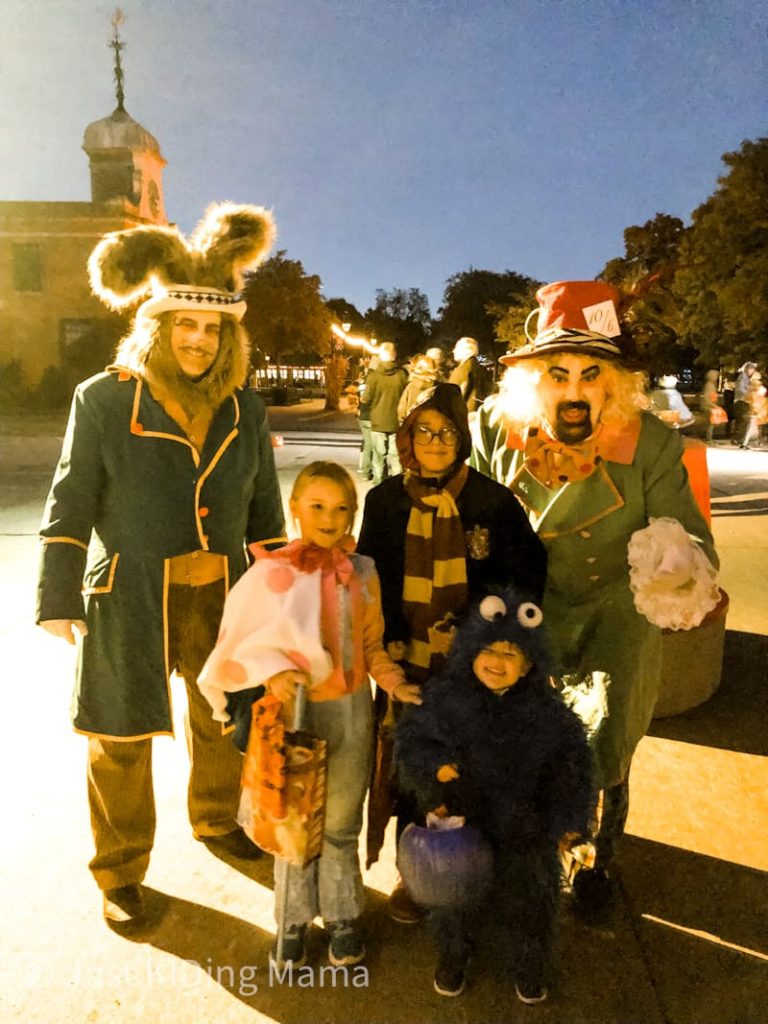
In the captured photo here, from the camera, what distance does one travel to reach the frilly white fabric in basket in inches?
95.3

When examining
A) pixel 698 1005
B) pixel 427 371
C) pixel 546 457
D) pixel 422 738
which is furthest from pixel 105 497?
pixel 427 371

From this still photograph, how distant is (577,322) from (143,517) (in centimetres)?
155

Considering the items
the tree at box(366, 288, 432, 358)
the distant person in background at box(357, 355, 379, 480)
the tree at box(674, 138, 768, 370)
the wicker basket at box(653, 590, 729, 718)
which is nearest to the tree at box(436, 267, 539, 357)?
the tree at box(366, 288, 432, 358)

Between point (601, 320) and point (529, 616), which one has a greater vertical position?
point (601, 320)

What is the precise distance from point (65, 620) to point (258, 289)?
33077 mm

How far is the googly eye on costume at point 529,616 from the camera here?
2264mm

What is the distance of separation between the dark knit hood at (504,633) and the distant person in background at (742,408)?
53.7 feet

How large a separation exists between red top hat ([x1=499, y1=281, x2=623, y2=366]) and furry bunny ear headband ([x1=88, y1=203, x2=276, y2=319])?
0.99 meters

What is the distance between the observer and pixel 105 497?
2.68m

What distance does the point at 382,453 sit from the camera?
34.2ft

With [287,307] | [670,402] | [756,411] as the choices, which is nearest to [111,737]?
[670,402]

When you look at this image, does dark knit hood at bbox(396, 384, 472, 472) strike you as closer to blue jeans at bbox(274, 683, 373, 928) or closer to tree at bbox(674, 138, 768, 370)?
blue jeans at bbox(274, 683, 373, 928)

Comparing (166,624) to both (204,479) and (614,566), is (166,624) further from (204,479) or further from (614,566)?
(614,566)

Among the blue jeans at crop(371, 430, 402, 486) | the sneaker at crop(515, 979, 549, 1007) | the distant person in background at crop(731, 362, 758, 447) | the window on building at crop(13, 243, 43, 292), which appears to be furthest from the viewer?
the window on building at crop(13, 243, 43, 292)
